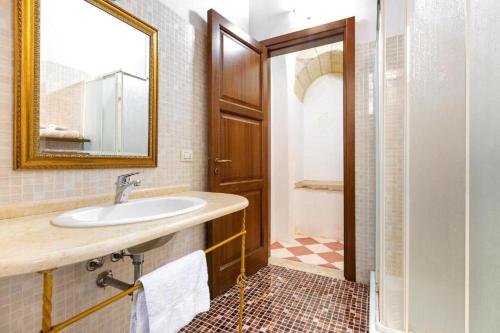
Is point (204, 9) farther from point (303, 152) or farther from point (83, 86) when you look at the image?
point (303, 152)

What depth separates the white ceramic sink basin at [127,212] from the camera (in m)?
0.72

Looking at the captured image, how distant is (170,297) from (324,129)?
3529mm

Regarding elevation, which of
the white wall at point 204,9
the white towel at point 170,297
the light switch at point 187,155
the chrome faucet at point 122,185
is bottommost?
the white towel at point 170,297

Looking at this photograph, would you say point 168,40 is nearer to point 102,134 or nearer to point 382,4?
point 102,134

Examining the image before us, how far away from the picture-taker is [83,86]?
1060mm

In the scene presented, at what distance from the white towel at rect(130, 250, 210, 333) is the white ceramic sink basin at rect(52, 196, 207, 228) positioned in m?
0.18

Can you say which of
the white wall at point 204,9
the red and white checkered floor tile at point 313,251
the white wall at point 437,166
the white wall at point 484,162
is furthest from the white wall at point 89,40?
the red and white checkered floor tile at point 313,251

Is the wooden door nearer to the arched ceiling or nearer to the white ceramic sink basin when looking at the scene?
the white ceramic sink basin

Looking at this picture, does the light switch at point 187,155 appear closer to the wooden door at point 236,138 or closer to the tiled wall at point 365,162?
the wooden door at point 236,138

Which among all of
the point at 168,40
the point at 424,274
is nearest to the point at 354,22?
the point at 168,40

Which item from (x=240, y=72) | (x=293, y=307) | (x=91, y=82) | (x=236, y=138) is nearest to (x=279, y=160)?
(x=236, y=138)

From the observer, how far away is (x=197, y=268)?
863 millimetres

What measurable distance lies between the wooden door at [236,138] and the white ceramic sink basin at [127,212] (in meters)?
0.47

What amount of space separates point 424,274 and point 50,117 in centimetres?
149
